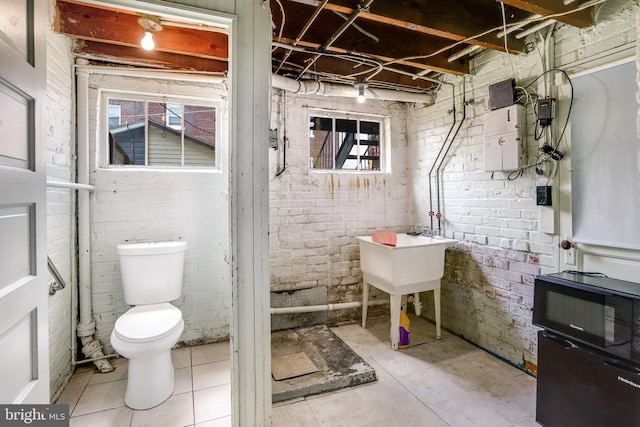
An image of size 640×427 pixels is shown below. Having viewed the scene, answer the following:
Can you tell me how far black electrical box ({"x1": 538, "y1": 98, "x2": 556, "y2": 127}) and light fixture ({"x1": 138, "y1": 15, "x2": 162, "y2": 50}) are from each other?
2.47 metres

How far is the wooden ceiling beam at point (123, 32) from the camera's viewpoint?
1.86 metres

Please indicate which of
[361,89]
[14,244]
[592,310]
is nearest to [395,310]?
[592,310]

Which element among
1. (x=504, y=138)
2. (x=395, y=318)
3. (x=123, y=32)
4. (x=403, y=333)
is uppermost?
(x=123, y=32)

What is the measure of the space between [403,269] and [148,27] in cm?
242

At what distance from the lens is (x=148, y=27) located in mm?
1858

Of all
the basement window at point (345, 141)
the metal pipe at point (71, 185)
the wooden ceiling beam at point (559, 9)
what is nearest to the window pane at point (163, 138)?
the metal pipe at point (71, 185)

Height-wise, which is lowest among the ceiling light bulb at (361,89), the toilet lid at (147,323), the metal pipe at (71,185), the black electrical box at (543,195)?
the toilet lid at (147,323)

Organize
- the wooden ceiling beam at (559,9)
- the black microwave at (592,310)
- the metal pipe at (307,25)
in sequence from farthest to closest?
the metal pipe at (307,25) < the wooden ceiling beam at (559,9) < the black microwave at (592,310)

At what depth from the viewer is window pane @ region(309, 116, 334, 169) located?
3.04m

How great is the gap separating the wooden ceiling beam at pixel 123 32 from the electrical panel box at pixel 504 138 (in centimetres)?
205

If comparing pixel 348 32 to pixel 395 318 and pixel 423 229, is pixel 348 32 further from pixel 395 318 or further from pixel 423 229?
pixel 395 318

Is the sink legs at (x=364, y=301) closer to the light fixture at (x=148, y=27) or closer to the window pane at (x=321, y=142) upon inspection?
the window pane at (x=321, y=142)

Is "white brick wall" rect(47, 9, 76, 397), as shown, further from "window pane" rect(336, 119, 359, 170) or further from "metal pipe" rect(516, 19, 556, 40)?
"metal pipe" rect(516, 19, 556, 40)

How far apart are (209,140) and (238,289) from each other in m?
1.70
